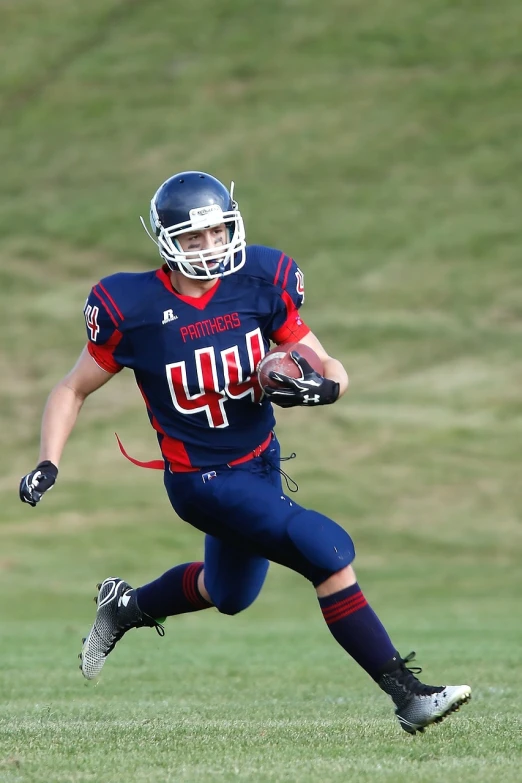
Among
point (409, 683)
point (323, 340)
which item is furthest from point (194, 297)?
point (323, 340)

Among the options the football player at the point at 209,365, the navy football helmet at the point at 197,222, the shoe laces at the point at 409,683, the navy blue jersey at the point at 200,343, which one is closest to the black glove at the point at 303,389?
the football player at the point at 209,365

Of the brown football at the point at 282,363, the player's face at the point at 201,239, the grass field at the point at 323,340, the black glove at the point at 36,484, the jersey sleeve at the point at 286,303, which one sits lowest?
the grass field at the point at 323,340

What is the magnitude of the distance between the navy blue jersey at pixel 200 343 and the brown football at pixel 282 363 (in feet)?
0.36

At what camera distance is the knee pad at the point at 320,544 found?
451cm

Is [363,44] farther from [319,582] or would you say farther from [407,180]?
[319,582]

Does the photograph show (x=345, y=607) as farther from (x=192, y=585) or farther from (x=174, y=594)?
(x=174, y=594)

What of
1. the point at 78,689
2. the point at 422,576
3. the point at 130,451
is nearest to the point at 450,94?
the point at 130,451

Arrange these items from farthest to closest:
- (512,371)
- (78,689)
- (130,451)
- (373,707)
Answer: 1. (512,371)
2. (130,451)
3. (78,689)
4. (373,707)

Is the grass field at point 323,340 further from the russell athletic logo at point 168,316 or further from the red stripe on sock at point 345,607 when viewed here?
the russell athletic logo at point 168,316

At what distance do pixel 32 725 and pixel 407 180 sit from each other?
34.8m

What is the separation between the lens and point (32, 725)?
4.99 metres

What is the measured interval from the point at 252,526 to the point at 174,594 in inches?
43.4

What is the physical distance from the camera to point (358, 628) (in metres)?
4.56

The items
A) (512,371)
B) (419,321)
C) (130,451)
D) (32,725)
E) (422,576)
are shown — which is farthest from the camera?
(419,321)
